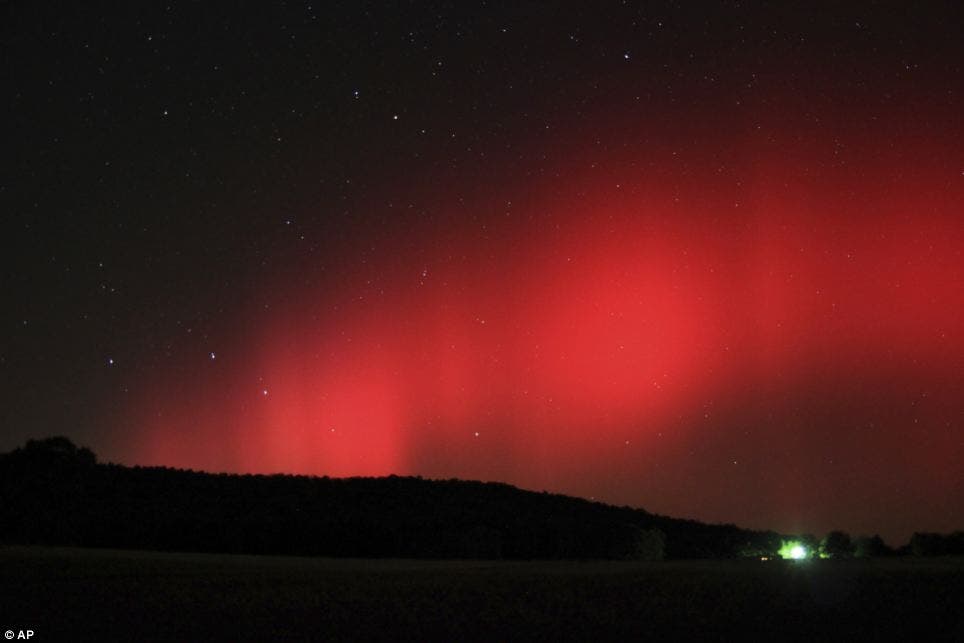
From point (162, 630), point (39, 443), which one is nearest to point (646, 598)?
point (162, 630)

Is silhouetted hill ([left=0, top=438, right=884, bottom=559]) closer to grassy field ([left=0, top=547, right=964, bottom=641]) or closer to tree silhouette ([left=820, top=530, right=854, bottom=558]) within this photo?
tree silhouette ([left=820, top=530, right=854, bottom=558])

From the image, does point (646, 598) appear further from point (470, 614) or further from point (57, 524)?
point (57, 524)

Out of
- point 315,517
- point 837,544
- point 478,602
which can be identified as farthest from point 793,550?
point 478,602

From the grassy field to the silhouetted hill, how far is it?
39.7 ft

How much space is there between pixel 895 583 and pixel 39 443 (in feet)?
140

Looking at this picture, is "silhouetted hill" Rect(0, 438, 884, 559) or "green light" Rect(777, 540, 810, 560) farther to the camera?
"silhouetted hill" Rect(0, 438, 884, 559)

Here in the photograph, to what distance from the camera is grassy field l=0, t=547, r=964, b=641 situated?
15375 millimetres

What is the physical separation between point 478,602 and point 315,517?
22.8m

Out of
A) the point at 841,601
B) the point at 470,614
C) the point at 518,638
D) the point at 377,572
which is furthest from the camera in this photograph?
the point at 377,572

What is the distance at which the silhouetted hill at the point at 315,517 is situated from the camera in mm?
35781

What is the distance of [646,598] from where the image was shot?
18.3m

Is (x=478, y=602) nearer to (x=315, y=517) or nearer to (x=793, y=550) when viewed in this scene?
(x=793, y=550)

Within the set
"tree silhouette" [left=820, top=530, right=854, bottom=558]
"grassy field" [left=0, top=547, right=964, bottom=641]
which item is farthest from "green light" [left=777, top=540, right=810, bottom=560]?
"grassy field" [left=0, top=547, right=964, bottom=641]

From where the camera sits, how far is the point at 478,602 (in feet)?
57.9
